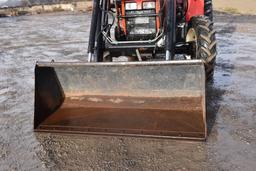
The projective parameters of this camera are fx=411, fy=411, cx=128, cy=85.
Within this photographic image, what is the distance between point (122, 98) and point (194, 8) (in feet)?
9.43

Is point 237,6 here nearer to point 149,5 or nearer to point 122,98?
point 149,5

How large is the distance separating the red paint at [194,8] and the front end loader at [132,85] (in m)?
0.84

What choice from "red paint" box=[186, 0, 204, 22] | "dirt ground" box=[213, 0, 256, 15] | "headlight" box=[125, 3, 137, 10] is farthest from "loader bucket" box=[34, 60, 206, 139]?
"dirt ground" box=[213, 0, 256, 15]

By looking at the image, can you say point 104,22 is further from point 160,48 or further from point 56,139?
point 56,139

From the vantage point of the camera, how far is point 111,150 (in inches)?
178

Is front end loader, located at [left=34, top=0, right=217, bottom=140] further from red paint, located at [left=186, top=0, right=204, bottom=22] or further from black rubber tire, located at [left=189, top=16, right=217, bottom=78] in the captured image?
red paint, located at [left=186, top=0, right=204, bottom=22]

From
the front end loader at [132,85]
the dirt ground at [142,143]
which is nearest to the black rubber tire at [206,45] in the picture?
the front end loader at [132,85]

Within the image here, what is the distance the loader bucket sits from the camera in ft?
16.0

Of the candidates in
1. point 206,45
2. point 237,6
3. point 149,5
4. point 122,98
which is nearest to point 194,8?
point 149,5

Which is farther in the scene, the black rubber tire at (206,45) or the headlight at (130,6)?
the headlight at (130,6)

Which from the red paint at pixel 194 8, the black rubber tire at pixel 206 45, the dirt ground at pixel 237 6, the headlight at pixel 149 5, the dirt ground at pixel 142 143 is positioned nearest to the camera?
the dirt ground at pixel 142 143

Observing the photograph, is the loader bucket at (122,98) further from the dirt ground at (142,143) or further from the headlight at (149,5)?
the headlight at (149,5)

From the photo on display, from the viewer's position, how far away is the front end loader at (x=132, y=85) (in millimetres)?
4902

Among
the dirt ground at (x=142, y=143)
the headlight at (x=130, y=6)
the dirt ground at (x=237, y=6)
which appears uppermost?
the headlight at (x=130, y=6)
